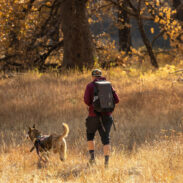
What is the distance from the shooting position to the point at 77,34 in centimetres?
1448

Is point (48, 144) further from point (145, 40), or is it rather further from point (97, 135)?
point (145, 40)

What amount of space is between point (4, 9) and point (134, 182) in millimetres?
10069

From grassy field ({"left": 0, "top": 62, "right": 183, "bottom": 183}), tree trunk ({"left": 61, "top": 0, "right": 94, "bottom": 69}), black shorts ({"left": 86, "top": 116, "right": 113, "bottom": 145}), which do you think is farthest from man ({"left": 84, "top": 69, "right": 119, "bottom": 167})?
tree trunk ({"left": 61, "top": 0, "right": 94, "bottom": 69})

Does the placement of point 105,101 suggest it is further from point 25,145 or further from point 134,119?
point 134,119

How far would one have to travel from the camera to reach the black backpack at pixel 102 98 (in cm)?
588

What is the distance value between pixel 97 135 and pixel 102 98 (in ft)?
9.88

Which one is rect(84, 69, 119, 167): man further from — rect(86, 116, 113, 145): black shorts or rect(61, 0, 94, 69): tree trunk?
rect(61, 0, 94, 69): tree trunk

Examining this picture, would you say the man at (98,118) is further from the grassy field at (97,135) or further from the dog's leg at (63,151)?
the dog's leg at (63,151)

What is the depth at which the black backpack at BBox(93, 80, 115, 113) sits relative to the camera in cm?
588

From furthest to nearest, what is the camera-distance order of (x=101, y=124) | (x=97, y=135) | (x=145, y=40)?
(x=145, y=40)
(x=97, y=135)
(x=101, y=124)

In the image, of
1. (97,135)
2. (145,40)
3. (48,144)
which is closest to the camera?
(48,144)

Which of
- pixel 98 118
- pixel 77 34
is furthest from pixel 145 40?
pixel 98 118

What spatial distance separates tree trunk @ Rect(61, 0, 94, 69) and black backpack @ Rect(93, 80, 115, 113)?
27.7 ft

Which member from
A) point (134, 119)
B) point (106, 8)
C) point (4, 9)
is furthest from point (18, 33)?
point (134, 119)
